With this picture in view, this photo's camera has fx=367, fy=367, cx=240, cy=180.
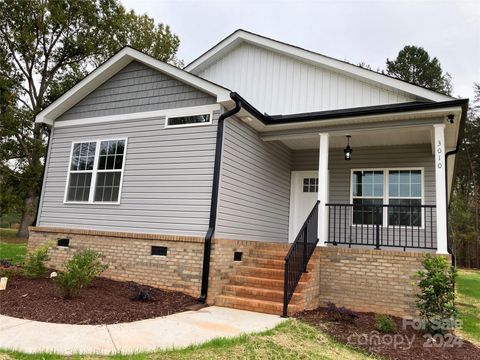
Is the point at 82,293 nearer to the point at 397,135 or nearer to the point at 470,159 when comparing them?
the point at 397,135

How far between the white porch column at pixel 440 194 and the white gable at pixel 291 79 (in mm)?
902

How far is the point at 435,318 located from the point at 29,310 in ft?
20.0

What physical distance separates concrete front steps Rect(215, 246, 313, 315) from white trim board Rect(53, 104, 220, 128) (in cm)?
322

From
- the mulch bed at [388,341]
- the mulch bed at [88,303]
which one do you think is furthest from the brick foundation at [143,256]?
the mulch bed at [388,341]

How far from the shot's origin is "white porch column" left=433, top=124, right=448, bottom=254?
666 cm

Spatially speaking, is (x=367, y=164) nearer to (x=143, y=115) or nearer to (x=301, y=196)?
(x=301, y=196)

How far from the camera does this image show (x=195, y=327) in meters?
5.09

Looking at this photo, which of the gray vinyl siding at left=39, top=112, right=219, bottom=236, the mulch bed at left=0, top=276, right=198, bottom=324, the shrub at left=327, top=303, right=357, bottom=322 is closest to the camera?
the mulch bed at left=0, top=276, right=198, bottom=324

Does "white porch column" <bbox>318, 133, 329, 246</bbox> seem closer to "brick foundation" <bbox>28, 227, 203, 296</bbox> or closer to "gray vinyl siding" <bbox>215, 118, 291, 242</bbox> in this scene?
"gray vinyl siding" <bbox>215, 118, 291, 242</bbox>

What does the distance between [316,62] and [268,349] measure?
720cm

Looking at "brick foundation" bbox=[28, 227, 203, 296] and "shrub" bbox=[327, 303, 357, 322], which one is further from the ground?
"brick foundation" bbox=[28, 227, 203, 296]

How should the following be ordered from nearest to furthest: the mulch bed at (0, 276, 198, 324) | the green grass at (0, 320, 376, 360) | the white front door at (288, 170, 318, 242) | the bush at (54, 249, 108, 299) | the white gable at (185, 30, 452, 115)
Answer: the green grass at (0, 320, 376, 360) → the mulch bed at (0, 276, 198, 324) → the bush at (54, 249, 108, 299) → the white gable at (185, 30, 452, 115) → the white front door at (288, 170, 318, 242)

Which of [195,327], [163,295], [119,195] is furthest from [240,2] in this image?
[195,327]

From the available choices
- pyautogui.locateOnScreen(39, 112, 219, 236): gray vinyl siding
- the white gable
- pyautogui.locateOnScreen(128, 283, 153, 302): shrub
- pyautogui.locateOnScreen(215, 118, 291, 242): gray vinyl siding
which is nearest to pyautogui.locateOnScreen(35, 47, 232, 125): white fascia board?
pyautogui.locateOnScreen(39, 112, 219, 236): gray vinyl siding
